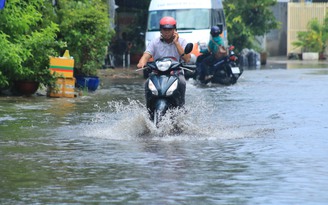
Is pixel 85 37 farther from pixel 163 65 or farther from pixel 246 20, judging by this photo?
pixel 246 20

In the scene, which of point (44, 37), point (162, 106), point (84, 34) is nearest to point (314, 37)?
point (84, 34)

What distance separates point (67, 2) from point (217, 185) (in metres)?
15.6

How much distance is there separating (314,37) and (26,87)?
31.7 meters

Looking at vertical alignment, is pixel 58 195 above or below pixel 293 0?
below

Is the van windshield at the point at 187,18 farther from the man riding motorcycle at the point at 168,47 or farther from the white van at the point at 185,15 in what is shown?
the man riding motorcycle at the point at 168,47

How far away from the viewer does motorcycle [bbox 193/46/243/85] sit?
84.4 feet

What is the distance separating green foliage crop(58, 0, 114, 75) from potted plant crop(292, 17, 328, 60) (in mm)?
27811

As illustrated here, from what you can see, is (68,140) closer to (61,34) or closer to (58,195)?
(58,195)

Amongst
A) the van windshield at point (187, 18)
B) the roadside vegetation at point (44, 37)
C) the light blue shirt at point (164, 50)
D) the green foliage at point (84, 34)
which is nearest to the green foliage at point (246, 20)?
the van windshield at point (187, 18)

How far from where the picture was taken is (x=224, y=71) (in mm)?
25938

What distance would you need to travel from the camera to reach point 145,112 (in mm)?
13375

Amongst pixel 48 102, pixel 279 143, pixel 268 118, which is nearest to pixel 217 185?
pixel 279 143

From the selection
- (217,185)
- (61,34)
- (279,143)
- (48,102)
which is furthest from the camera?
(61,34)

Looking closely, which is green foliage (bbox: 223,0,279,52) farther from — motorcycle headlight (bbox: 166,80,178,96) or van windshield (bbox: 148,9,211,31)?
motorcycle headlight (bbox: 166,80,178,96)
